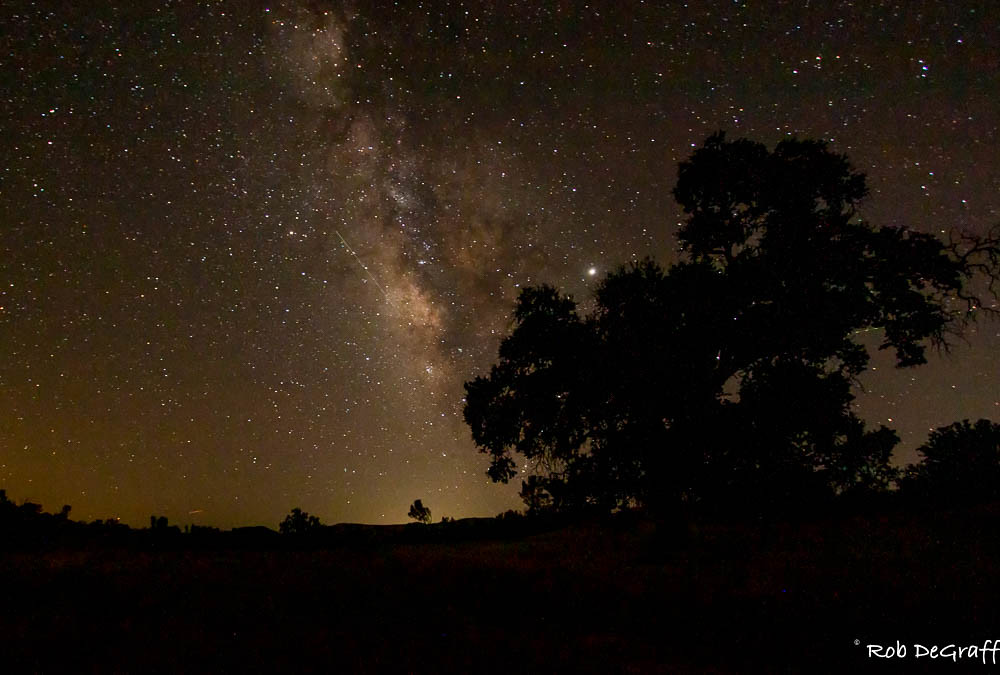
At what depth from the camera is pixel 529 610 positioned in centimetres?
877

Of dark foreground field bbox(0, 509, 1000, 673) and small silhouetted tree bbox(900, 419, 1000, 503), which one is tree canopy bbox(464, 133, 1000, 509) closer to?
dark foreground field bbox(0, 509, 1000, 673)

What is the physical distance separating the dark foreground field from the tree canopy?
71.8 inches

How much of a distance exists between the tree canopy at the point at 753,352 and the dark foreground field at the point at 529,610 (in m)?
1.82

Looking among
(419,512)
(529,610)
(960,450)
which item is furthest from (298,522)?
(960,450)

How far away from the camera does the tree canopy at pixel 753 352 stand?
11797 millimetres

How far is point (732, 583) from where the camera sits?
9.06 m

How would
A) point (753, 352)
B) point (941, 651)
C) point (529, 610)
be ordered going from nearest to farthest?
point (941, 651), point (529, 610), point (753, 352)

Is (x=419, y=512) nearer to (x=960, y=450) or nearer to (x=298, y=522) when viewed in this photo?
(x=298, y=522)

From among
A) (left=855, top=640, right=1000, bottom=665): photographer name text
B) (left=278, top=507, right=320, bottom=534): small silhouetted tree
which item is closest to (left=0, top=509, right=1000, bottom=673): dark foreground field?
(left=855, top=640, right=1000, bottom=665): photographer name text

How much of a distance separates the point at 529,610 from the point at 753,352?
754 centimetres

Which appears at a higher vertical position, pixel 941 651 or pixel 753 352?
pixel 753 352

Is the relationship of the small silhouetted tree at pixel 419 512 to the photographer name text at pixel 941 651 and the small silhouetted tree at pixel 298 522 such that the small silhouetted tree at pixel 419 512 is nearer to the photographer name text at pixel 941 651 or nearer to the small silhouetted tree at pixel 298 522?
the small silhouetted tree at pixel 298 522

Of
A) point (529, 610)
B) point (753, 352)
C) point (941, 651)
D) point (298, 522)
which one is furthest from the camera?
point (298, 522)

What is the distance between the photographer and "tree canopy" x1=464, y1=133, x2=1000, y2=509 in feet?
38.7
